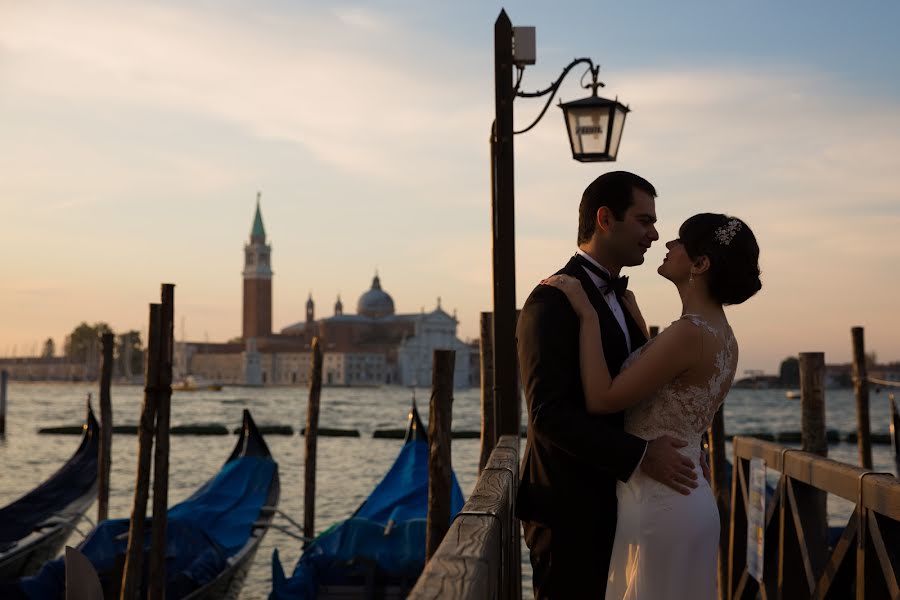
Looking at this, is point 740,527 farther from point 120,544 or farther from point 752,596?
point 120,544

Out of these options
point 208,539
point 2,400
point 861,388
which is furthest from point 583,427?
point 2,400

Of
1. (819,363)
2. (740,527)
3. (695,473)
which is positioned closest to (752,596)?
(740,527)

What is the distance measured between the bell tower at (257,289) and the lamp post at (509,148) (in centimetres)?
8219

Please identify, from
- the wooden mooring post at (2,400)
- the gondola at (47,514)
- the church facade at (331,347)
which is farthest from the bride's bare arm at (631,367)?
the church facade at (331,347)

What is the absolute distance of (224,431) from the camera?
26375 millimetres

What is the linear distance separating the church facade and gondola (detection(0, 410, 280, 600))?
73.1m

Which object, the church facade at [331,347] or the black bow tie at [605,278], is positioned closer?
the black bow tie at [605,278]

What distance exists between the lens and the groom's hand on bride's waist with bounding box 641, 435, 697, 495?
1608 mm

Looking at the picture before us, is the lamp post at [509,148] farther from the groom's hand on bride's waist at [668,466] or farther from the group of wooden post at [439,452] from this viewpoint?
the groom's hand on bride's waist at [668,466]

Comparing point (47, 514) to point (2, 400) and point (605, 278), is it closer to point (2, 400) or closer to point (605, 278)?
point (605, 278)

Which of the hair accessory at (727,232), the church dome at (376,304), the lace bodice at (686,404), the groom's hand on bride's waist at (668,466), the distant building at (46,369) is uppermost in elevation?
the church dome at (376,304)

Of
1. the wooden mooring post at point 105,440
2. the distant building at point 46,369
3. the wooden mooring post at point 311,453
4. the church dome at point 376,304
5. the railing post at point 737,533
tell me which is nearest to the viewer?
the railing post at point 737,533

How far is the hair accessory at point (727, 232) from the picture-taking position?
1644mm

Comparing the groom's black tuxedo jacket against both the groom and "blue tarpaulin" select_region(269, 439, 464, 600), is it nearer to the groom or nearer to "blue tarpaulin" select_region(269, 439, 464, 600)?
the groom
